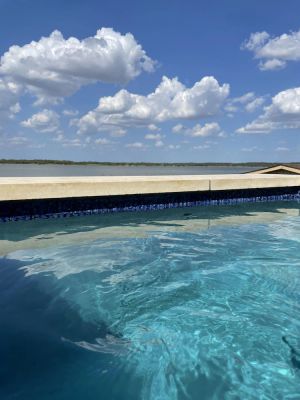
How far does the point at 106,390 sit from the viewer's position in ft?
10.4

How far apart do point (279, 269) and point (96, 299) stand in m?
3.28

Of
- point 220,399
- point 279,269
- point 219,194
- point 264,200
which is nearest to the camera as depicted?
point 220,399

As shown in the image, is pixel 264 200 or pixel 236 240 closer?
pixel 236 240

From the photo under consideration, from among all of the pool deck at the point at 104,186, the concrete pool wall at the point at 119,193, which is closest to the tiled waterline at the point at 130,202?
the concrete pool wall at the point at 119,193

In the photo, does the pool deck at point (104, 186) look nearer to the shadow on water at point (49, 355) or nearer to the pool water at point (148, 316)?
the pool water at point (148, 316)

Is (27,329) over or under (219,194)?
under

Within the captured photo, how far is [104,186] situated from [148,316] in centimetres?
619

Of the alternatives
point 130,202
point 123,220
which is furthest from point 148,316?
point 130,202

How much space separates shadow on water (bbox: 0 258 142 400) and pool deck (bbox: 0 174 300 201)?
14.7 ft

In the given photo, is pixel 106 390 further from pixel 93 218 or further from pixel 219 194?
pixel 219 194

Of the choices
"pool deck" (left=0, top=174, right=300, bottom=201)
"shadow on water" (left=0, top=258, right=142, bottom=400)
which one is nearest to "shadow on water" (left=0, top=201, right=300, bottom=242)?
"pool deck" (left=0, top=174, right=300, bottom=201)

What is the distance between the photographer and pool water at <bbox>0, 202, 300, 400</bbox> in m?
3.27

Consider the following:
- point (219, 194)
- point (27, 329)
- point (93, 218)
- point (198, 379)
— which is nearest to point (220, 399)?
point (198, 379)

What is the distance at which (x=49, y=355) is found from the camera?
3.56 metres
